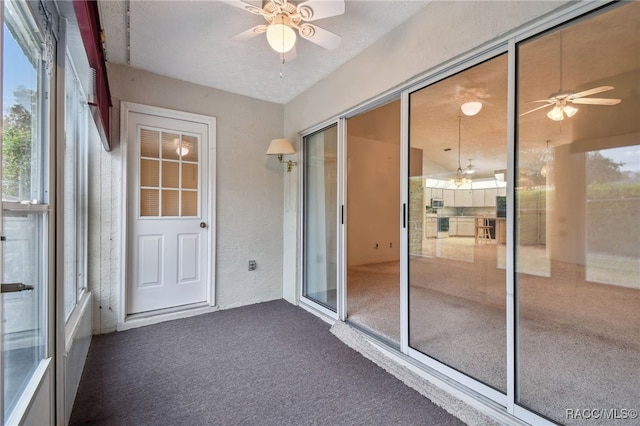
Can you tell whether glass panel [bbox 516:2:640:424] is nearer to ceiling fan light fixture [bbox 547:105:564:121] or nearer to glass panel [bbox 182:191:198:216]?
ceiling fan light fixture [bbox 547:105:564:121]

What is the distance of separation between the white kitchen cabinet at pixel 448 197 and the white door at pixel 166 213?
109 inches

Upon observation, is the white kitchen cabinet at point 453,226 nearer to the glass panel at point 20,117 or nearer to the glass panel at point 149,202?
the glass panel at point 149,202

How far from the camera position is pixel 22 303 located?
1.25m

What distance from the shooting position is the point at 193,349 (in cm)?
247

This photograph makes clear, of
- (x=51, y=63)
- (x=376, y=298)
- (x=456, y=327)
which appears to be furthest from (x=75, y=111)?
(x=456, y=327)

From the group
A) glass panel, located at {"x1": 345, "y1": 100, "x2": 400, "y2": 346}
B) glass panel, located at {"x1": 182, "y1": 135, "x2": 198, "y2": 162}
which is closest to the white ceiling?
glass panel, located at {"x1": 182, "y1": 135, "x2": 198, "y2": 162}

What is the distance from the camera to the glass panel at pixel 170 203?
3.21m

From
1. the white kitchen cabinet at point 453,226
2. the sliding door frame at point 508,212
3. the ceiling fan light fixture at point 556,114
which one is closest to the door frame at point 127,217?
the sliding door frame at point 508,212

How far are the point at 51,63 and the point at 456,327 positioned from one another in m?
3.57

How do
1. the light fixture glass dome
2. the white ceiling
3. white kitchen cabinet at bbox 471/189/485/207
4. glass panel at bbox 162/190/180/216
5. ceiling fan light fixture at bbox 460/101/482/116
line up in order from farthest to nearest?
glass panel at bbox 162/190/180/216, white kitchen cabinet at bbox 471/189/485/207, ceiling fan light fixture at bbox 460/101/482/116, the white ceiling, the light fixture glass dome

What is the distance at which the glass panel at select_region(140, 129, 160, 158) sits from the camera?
3.09 m

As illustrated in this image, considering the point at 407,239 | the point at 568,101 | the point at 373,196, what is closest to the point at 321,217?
the point at 407,239

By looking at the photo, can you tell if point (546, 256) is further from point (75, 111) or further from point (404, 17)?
point (75, 111)

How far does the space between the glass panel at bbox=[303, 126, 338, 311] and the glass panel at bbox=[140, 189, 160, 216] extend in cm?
172
